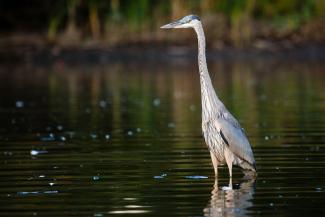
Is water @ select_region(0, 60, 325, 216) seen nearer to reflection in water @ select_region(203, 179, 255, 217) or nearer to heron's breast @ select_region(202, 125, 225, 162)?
reflection in water @ select_region(203, 179, 255, 217)

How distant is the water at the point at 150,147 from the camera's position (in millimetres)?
10891

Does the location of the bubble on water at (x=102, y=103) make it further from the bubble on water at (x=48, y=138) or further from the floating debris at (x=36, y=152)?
the floating debris at (x=36, y=152)

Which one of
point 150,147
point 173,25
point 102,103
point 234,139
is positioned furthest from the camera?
point 102,103

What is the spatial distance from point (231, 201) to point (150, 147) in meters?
4.96

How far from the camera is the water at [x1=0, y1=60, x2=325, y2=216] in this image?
1089 cm

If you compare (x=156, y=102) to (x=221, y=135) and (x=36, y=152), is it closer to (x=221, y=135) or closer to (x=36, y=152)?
(x=36, y=152)

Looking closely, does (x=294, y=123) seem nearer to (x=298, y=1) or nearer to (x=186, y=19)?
(x=186, y=19)

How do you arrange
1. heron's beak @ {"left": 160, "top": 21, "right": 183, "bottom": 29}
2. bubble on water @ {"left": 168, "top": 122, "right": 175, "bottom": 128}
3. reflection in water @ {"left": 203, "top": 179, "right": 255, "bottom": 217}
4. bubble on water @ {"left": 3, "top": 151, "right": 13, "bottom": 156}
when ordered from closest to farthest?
1. reflection in water @ {"left": 203, "top": 179, "right": 255, "bottom": 217}
2. heron's beak @ {"left": 160, "top": 21, "right": 183, "bottom": 29}
3. bubble on water @ {"left": 3, "top": 151, "right": 13, "bottom": 156}
4. bubble on water @ {"left": 168, "top": 122, "right": 175, "bottom": 128}

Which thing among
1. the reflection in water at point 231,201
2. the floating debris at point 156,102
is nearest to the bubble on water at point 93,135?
the reflection in water at point 231,201

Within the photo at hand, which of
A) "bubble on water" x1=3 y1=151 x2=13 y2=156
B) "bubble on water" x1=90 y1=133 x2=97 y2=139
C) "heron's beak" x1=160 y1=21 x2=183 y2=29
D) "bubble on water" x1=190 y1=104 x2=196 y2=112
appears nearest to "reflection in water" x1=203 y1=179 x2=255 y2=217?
"heron's beak" x1=160 y1=21 x2=183 y2=29

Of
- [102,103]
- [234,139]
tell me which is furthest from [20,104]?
[234,139]

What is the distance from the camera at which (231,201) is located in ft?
36.2

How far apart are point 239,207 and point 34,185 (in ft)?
9.03

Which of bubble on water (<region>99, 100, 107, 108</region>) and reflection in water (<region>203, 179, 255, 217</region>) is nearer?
reflection in water (<region>203, 179, 255, 217</region>)
